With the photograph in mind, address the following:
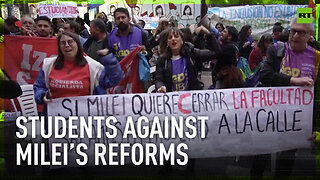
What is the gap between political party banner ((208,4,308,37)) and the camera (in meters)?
4.31

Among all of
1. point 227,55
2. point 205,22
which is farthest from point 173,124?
point 205,22

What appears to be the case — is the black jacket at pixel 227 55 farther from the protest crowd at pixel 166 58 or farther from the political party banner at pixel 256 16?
the political party banner at pixel 256 16

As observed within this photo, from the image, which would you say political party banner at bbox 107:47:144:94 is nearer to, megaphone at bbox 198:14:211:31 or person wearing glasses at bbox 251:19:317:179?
megaphone at bbox 198:14:211:31

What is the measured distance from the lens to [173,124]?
13.9 feet

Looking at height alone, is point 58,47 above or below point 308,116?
above

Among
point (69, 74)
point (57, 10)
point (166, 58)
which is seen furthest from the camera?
point (57, 10)

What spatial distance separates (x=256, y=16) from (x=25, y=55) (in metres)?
2.42

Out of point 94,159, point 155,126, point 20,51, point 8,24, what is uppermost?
point 8,24

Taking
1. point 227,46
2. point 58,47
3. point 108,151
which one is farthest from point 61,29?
point 227,46

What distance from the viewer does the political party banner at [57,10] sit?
4.62 meters

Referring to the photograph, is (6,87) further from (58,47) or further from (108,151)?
(108,151)

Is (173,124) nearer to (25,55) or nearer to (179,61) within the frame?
(179,61)

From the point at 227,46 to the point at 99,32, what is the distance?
4.34 feet

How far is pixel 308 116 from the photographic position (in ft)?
14.5
